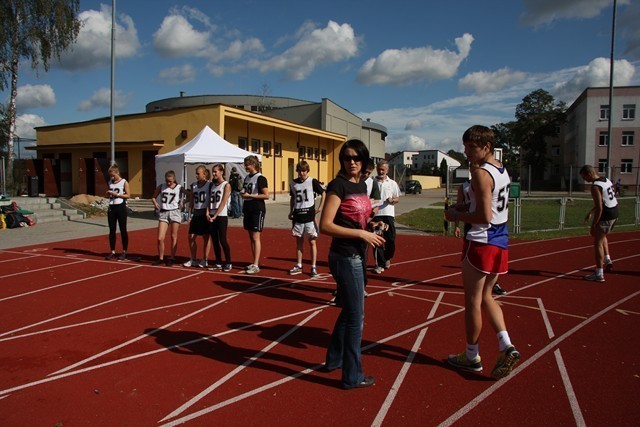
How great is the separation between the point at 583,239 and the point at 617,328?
8.31m

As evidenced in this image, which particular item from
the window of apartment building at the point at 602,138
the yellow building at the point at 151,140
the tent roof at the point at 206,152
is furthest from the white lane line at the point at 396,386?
the window of apartment building at the point at 602,138

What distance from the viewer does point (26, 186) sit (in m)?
28.2

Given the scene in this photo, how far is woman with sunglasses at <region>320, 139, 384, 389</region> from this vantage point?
3359 millimetres

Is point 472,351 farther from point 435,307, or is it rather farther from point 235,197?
point 235,197

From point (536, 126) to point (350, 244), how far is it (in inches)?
3034

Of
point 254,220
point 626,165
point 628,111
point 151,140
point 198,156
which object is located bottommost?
point 254,220

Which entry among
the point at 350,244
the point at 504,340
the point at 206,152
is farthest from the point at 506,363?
the point at 206,152

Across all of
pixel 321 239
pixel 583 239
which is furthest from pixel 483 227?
pixel 583 239

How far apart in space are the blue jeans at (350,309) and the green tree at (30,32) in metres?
29.1

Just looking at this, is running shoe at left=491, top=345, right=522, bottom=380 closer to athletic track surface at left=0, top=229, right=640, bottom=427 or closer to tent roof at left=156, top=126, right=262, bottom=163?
athletic track surface at left=0, top=229, right=640, bottom=427

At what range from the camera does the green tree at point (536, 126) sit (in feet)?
230

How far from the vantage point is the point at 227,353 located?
4.35m

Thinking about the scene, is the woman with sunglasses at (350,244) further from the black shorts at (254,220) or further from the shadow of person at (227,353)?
the black shorts at (254,220)

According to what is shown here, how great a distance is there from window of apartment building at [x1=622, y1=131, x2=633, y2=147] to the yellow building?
37.6 metres
